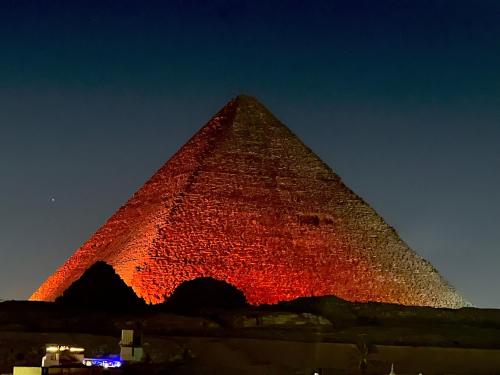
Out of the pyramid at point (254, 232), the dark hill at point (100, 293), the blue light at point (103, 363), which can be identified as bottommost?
the blue light at point (103, 363)

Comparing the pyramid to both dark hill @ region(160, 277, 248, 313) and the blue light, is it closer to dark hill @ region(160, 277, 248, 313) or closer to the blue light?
dark hill @ region(160, 277, 248, 313)

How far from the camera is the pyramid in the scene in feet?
160

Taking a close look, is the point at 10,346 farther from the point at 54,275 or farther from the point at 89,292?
the point at 54,275

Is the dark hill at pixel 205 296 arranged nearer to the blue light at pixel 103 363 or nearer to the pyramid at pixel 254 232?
the pyramid at pixel 254 232

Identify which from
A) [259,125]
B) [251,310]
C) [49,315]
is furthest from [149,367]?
[259,125]

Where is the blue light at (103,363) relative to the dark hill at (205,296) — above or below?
below

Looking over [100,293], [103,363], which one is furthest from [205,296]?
[103,363]

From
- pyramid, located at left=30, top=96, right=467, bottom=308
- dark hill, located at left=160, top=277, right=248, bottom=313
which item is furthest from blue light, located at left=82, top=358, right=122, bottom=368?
pyramid, located at left=30, top=96, right=467, bottom=308

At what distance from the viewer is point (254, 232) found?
5044 centimetres

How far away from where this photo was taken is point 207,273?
48.1 m

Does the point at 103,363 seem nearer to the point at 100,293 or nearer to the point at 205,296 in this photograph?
the point at 100,293

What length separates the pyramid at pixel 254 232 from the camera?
48656 mm

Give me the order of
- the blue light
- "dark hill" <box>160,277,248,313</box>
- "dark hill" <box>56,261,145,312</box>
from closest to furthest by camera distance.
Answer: the blue light, "dark hill" <box>56,261,145,312</box>, "dark hill" <box>160,277,248,313</box>

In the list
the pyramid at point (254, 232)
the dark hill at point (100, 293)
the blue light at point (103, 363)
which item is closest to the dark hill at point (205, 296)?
the dark hill at point (100, 293)
